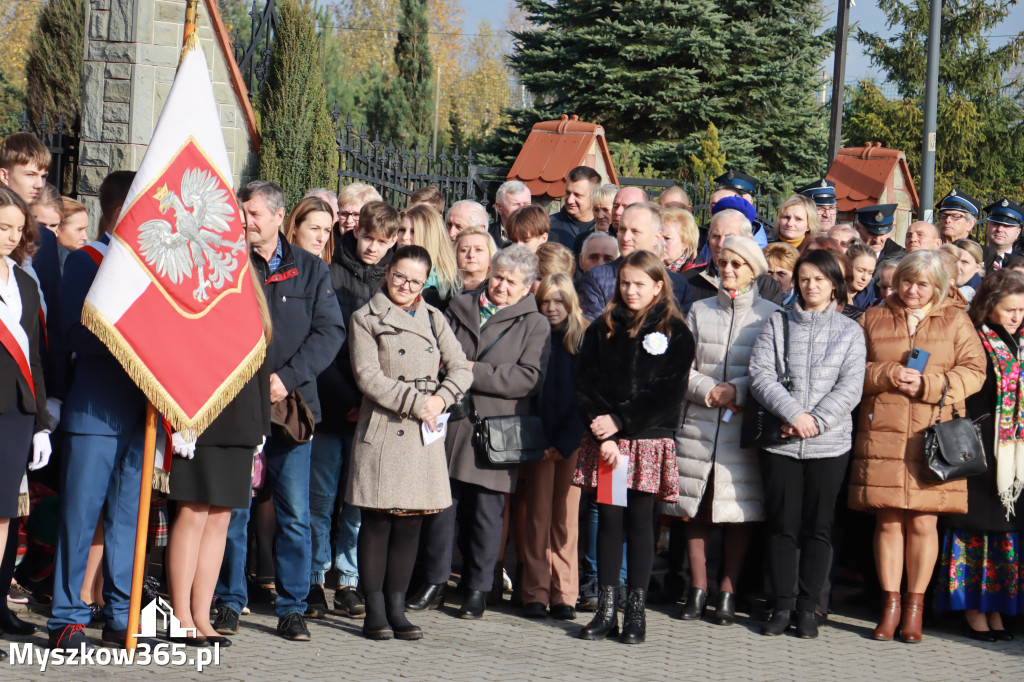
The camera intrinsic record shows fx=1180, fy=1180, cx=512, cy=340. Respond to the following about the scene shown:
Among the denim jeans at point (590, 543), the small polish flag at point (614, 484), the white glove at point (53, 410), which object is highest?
the white glove at point (53, 410)

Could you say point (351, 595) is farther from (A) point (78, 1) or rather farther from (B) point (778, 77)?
(B) point (778, 77)

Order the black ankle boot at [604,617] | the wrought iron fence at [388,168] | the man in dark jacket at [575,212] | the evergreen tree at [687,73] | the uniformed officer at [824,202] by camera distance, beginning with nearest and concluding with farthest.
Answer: the black ankle boot at [604,617] → the man in dark jacket at [575,212] → the uniformed officer at [824,202] → the wrought iron fence at [388,168] → the evergreen tree at [687,73]

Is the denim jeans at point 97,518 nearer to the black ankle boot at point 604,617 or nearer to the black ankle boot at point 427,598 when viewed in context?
the black ankle boot at point 427,598

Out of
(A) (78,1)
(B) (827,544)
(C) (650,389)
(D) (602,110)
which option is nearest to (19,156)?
(C) (650,389)

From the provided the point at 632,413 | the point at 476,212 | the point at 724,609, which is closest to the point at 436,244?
the point at 476,212

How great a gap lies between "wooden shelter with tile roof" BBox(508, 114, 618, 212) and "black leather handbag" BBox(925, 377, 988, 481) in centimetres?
543

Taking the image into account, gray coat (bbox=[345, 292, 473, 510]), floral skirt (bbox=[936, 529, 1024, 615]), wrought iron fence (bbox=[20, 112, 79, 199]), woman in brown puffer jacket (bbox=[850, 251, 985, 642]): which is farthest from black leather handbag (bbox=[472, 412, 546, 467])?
wrought iron fence (bbox=[20, 112, 79, 199])

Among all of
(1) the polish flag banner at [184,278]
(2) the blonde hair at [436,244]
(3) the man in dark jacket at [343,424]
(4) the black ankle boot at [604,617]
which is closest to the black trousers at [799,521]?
(4) the black ankle boot at [604,617]

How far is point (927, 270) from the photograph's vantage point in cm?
605

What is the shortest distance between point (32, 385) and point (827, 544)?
3.84m

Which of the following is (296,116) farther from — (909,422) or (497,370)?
(909,422)

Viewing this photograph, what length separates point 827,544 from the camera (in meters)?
5.98

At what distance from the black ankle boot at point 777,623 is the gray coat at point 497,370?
146cm

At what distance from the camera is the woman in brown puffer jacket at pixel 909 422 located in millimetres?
5934
